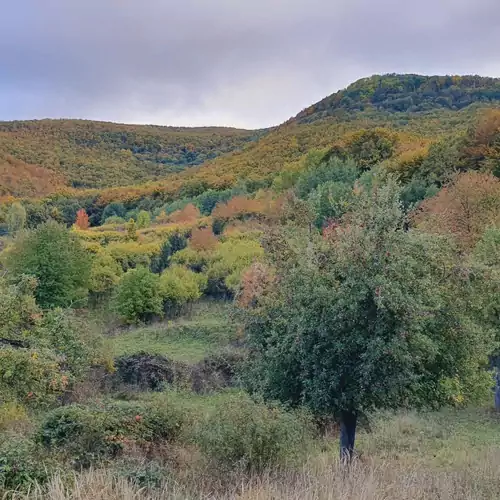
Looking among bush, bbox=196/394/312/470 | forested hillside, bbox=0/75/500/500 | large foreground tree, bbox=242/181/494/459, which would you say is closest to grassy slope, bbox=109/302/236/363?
forested hillside, bbox=0/75/500/500

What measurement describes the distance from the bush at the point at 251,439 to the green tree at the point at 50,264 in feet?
86.2

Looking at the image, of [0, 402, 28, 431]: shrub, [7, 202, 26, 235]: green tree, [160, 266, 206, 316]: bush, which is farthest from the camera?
[7, 202, 26, 235]: green tree

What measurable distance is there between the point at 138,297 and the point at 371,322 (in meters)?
25.5

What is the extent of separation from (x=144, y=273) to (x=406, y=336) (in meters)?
26.8

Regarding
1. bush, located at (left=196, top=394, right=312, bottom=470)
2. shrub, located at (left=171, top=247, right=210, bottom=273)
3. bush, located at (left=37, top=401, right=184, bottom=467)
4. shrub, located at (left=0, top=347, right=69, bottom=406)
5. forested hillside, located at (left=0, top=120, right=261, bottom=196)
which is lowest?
bush, located at (left=37, top=401, right=184, bottom=467)

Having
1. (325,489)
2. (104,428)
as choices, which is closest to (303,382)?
(104,428)

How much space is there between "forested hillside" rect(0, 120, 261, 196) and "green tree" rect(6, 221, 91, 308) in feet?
225

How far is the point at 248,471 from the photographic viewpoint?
7941 mm

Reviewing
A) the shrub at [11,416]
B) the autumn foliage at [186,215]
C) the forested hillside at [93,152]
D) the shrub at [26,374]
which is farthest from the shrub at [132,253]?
the forested hillside at [93,152]

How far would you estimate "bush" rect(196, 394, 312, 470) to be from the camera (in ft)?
26.3

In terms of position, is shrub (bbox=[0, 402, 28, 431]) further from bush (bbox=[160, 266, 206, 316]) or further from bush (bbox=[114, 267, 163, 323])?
bush (bbox=[160, 266, 206, 316])

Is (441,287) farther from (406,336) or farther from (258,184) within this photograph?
(258,184)

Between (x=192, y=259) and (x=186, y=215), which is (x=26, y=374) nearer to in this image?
(x=192, y=259)

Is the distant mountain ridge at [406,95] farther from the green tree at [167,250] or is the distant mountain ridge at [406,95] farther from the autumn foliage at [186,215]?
the green tree at [167,250]
